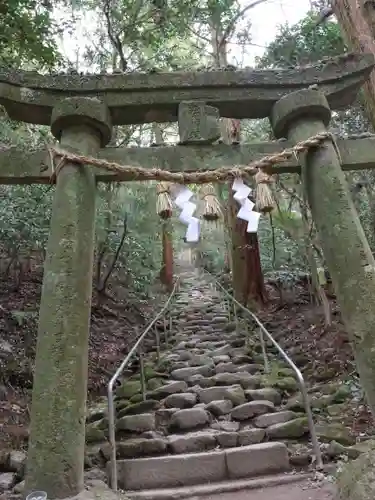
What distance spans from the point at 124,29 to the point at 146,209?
380cm

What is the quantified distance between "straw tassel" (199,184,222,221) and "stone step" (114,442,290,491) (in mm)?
1984

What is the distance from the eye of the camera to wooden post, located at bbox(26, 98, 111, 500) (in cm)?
271

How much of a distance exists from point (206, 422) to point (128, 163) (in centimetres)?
270

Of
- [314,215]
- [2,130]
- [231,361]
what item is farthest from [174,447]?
[2,130]

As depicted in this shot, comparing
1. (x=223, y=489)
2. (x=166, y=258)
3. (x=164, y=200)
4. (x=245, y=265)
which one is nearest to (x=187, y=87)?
(x=164, y=200)

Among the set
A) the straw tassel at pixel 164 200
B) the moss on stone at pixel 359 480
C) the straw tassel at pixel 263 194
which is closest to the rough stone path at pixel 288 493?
the moss on stone at pixel 359 480

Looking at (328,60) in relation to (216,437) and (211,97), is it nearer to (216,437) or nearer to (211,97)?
(211,97)

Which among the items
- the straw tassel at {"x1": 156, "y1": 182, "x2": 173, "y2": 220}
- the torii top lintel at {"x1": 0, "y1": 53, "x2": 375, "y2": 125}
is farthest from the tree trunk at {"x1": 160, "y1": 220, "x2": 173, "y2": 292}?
the straw tassel at {"x1": 156, "y1": 182, "x2": 173, "y2": 220}

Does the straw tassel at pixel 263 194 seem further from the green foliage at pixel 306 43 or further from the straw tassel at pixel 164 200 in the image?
the green foliage at pixel 306 43

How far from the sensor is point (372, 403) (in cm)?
293

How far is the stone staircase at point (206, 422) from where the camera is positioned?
400 centimetres

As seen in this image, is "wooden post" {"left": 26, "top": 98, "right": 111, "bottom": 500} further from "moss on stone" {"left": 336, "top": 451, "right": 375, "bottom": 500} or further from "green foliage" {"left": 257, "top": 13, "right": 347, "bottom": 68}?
"green foliage" {"left": 257, "top": 13, "right": 347, "bottom": 68}

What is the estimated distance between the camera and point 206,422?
4832 millimetres

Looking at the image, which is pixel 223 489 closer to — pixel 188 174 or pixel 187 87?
pixel 188 174
